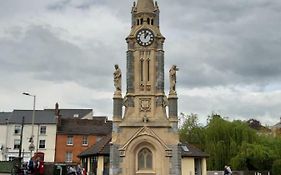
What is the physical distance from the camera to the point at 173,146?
43.7 metres

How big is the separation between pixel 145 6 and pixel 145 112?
36.0 ft

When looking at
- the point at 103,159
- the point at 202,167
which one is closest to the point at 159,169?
the point at 103,159

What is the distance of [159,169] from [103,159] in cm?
795

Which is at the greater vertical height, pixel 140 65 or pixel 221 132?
pixel 140 65

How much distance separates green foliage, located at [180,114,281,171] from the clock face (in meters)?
20.0

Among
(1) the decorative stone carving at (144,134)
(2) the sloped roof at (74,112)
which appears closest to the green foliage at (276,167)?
(1) the decorative stone carving at (144,134)

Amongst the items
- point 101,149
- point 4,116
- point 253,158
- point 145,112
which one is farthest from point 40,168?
point 4,116

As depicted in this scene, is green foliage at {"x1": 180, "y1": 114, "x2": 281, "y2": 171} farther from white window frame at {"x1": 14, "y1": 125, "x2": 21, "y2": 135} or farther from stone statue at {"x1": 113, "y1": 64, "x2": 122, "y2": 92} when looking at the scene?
white window frame at {"x1": 14, "y1": 125, "x2": 21, "y2": 135}

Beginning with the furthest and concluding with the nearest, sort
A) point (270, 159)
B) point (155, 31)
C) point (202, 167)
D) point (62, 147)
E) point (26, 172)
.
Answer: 1. point (62, 147)
2. point (270, 159)
3. point (202, 167)
4. point (155, 31)
5. point (26, 172)

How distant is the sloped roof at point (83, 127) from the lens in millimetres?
78625

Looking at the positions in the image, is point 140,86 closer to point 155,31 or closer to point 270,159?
point 155,31

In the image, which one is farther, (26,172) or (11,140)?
(11,140)

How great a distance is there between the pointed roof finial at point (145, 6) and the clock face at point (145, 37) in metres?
2.41

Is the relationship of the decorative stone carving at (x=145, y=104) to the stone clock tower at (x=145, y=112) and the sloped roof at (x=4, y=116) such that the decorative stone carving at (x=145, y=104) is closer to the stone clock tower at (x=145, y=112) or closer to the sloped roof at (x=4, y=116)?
the stone clock tower at (x=145, y=112)
